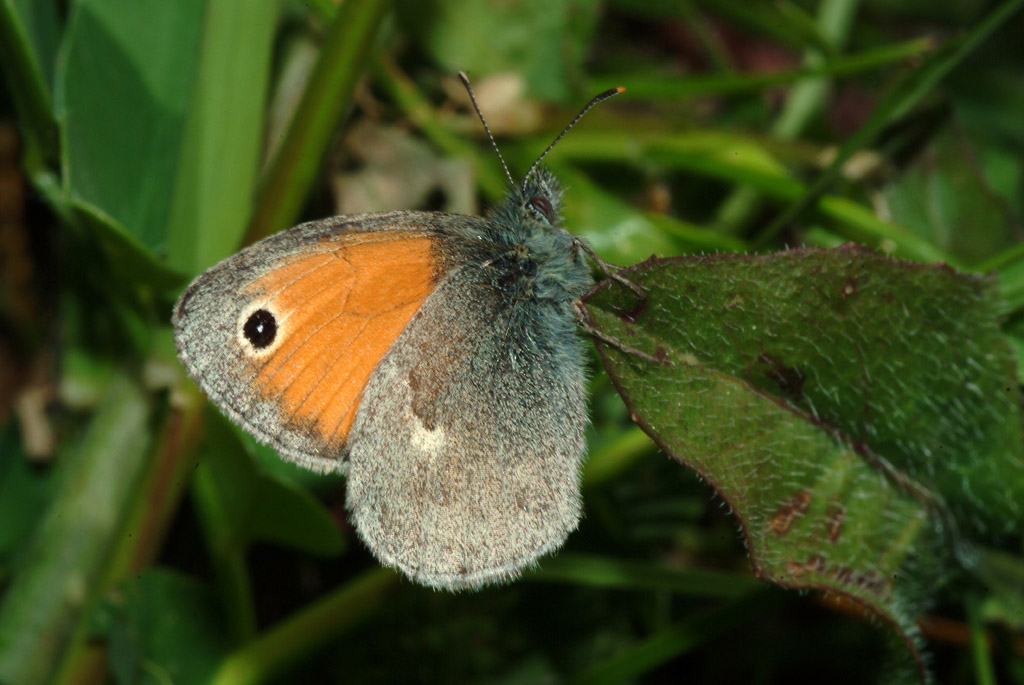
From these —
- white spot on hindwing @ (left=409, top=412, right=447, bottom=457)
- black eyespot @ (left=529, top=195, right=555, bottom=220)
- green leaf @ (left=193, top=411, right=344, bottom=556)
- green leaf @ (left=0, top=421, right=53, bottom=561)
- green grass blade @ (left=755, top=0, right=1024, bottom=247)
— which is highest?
green grass blade @ (left=755, top=0, right=1024, bottom=247)

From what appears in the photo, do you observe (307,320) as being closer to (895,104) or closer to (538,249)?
(538,249)

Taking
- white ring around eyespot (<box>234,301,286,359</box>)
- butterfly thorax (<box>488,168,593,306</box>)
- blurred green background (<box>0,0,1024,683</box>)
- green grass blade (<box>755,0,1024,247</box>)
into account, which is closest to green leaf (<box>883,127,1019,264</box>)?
blurred green background (<box>0,0,1024,683</box>)


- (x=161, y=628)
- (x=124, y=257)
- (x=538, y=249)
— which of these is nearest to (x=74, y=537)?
(x=161, y=628)

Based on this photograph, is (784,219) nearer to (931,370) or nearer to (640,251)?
(640,251)

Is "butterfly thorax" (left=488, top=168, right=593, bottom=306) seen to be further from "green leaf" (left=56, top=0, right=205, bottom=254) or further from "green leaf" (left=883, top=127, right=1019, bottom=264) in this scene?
"green leaf" (left=883, top=127, right=1019, bottom=264)

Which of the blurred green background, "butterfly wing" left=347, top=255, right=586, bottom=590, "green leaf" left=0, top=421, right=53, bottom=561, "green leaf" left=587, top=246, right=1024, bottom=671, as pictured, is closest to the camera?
"green leaf" left=587, top=246, right=1024, bottom=671

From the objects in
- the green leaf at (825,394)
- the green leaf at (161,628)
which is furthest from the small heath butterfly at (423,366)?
the green leaf at (161,628)

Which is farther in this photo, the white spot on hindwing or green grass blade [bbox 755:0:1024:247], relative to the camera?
green grass blade [bbox 755:0:1024:247]
